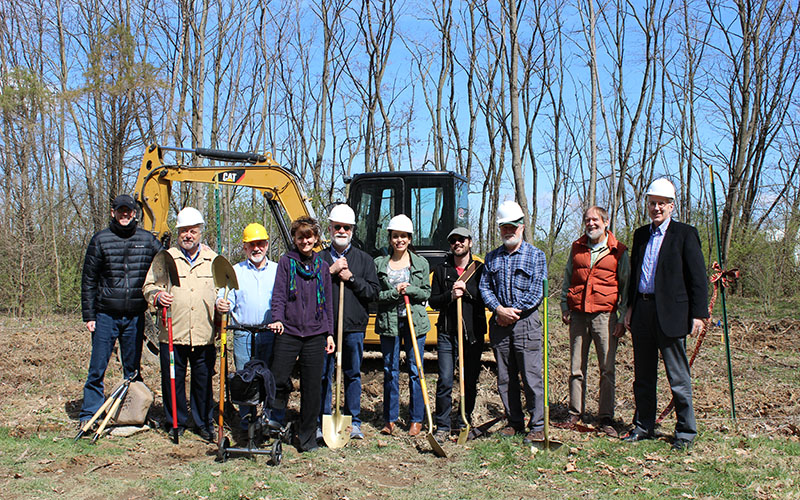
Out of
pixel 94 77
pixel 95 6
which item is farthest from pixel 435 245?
pixel 95 6

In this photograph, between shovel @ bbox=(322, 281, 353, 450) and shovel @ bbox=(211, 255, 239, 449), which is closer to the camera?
shovel @ bbox=(211, 255, 239, 449)

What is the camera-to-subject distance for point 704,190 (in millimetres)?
23891

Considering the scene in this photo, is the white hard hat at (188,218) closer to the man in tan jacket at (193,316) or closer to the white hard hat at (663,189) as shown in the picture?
the man in tan jacket at (193,316)

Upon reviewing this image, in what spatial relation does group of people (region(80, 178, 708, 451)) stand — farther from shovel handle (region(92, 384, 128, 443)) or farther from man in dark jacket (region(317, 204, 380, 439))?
shovel handle (region(92, 384, 128, 443))

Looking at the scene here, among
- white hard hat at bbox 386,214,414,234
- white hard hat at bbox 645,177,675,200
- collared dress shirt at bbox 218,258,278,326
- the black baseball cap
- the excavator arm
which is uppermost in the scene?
the excavator arm

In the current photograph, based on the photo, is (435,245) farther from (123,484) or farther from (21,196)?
(21,196)

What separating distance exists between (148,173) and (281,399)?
14.4 ft

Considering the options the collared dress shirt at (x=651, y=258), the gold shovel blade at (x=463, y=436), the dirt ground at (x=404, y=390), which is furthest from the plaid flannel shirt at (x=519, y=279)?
the dirt ground at (x=404, y=390)

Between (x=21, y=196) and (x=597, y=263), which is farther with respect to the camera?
(x=21, y=196)

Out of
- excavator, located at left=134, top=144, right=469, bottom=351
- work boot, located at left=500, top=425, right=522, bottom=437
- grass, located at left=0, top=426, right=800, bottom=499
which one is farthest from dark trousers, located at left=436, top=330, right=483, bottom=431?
excavator, located at left=134, top=144, right=469, bottom=351

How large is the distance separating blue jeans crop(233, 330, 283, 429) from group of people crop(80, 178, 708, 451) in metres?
0.01

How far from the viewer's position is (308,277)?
4.95 m

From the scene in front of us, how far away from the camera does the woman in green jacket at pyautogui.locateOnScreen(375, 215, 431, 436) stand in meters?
5.41

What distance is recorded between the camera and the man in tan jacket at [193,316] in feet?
17.1
